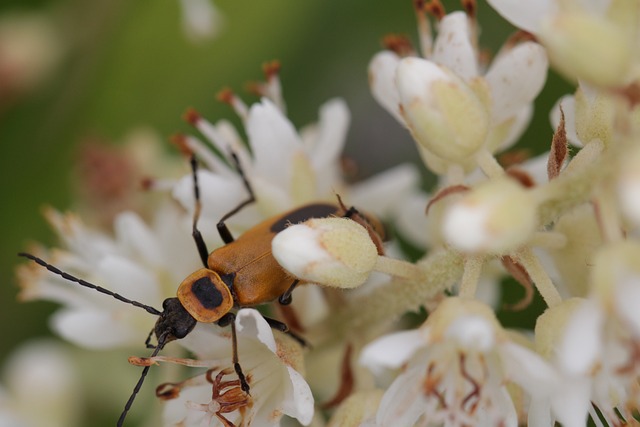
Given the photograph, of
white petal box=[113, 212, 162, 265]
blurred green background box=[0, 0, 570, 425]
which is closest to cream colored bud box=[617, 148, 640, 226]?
white petal box=[113, 212, 162, 265]

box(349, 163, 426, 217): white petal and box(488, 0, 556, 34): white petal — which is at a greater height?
box(488, 0, 556, 34): white petal

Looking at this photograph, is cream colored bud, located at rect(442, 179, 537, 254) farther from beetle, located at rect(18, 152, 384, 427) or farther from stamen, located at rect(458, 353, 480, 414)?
beetle, located at rect(18, 152, 384, 427)

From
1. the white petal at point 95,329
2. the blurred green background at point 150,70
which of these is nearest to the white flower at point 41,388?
the blurred green background at point 150,70

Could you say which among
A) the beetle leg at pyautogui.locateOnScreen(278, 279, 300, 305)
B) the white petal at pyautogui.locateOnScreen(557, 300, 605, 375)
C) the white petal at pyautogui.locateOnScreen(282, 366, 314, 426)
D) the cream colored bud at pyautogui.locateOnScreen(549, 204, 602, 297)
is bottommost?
the cream colored bud at pyautogui.locateOnScreen(549, 204, 602, 297)

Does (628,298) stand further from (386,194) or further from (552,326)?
(386,194)

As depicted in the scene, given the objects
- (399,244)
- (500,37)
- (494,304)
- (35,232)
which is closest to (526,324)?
(494,304)

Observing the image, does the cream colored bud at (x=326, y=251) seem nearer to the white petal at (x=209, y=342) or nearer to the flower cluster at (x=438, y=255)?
the flower cluster at (x=438, y=255)

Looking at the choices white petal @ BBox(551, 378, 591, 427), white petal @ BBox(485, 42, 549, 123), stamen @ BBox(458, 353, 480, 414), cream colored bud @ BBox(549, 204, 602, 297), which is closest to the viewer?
white petal @ BBox(551, 378, 591, 427)
